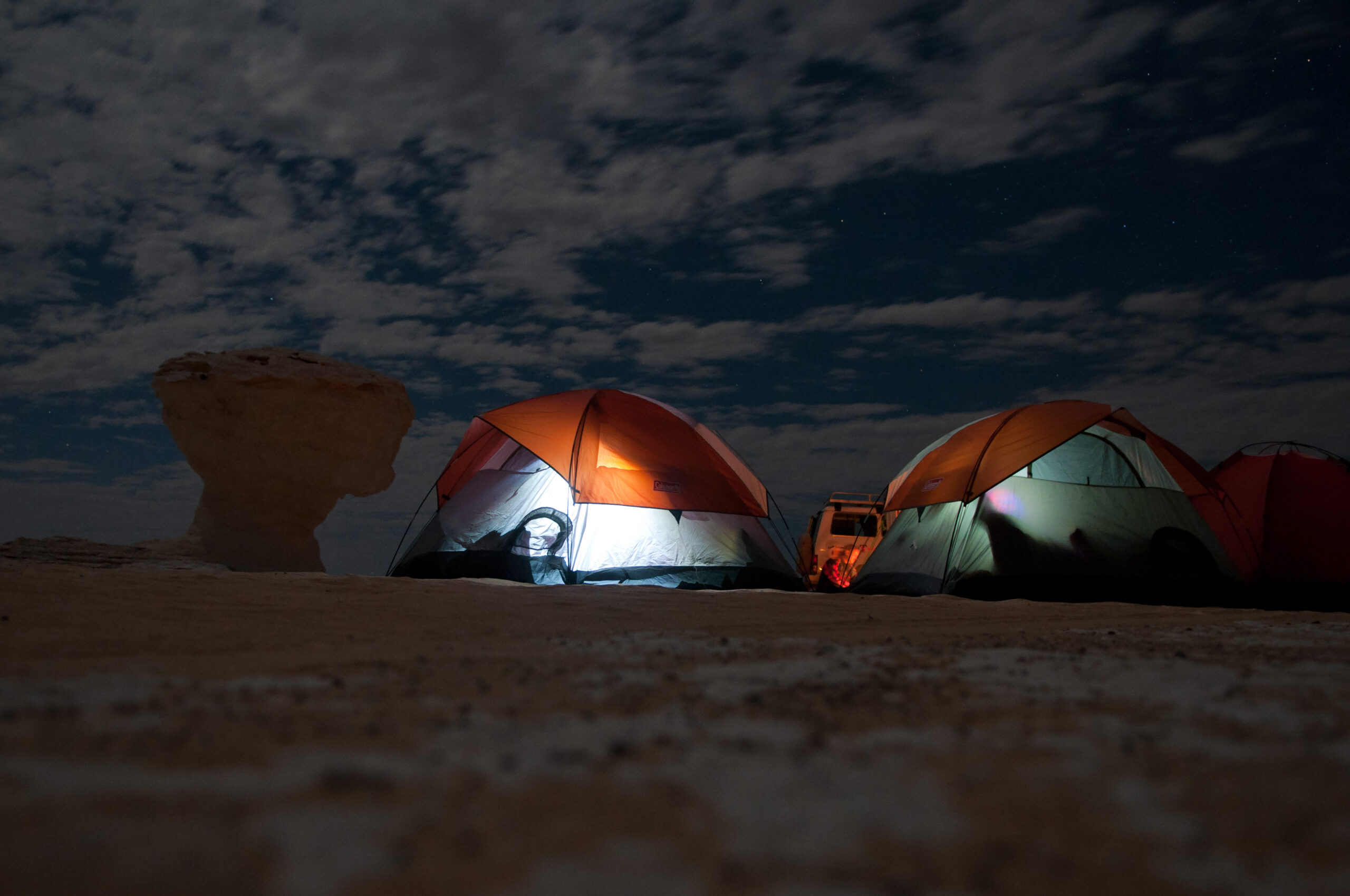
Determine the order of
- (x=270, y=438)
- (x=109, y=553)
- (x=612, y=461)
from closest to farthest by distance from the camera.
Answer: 1. (x=612, y=461)
2. (x=109, y=553)
3. (x=270, y=438)

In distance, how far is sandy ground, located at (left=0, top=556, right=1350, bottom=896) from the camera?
1.05 m

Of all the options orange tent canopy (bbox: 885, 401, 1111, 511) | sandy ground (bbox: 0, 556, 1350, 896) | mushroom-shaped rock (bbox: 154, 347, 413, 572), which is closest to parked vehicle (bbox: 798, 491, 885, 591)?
orange tent canopy (bbox: 885, 401, 1111, 511)

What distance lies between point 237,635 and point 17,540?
10.5 meters

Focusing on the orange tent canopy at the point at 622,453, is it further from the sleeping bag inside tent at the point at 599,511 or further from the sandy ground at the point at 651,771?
the sandy ground at the point at 651,771

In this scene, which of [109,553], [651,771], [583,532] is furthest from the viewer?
[109,553]

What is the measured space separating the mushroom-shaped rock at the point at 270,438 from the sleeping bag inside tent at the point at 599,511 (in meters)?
4.17

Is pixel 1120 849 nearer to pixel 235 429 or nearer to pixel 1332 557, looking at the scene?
pixel 1332 557

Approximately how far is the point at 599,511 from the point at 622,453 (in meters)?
0.77

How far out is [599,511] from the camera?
29.9ft

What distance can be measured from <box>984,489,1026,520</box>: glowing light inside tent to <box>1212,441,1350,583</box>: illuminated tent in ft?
13.2

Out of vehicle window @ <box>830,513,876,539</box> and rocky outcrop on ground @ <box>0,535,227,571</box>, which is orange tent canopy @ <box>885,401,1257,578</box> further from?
rocky outcrop on ground @ <box>0,535,227,571</box>

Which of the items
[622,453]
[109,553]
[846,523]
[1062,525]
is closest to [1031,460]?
[1062,525]

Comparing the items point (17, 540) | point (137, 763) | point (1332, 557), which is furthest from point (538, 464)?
point (1332, 557)

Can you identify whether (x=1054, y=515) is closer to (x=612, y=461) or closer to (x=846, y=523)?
(x=612, y=461)
